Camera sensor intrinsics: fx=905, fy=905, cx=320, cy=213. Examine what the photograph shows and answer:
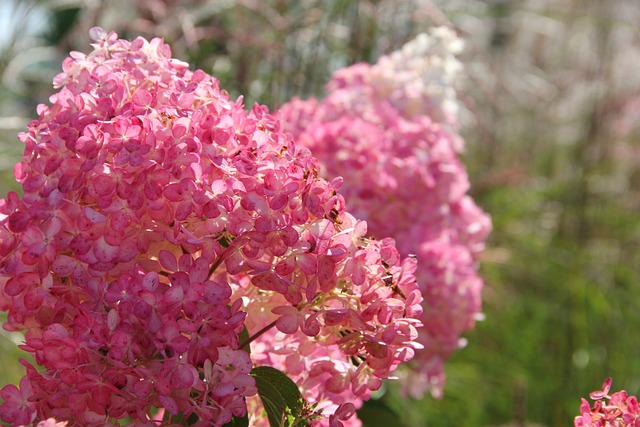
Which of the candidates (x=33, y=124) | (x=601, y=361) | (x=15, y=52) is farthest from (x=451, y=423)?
(x=33, y=124)

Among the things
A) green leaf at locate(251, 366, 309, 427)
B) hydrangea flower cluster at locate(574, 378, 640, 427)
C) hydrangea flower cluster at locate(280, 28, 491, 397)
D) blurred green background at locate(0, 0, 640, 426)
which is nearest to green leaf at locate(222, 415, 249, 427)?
green leaf at locate(251, 366, 309, 427)

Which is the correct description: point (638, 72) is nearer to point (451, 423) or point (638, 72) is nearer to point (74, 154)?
point (451, 423)

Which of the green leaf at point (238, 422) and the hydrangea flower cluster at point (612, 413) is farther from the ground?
the hydrangea flower cluster at point (612, 413)

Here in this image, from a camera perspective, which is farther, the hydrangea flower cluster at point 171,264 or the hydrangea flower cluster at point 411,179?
the hydrangea flower cluster at point 411,179

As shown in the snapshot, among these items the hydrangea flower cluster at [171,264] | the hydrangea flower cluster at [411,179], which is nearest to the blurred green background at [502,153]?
the hydrangea flower cluster at [411,179]

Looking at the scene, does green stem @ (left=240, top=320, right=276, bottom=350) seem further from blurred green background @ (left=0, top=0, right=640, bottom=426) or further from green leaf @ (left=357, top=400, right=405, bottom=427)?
blurred green background @ (left=0, top=0, right=640, bottom=426)

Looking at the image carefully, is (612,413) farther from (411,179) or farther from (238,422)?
(411,179)

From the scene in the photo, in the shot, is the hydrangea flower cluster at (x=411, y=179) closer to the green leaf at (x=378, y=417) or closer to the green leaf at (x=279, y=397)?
the green leaf at (x=378, y=417)
